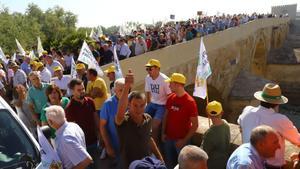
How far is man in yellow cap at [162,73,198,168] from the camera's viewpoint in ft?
15.7

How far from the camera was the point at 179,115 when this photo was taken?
191 inches

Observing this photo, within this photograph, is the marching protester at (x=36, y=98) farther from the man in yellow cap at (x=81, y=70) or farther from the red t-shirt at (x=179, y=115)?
the red t-shirt at (x=179, y=115)

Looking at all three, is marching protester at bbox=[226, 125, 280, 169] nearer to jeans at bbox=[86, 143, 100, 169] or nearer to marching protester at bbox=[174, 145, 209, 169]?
marching protester at bbox=[174, 145, 209, 169]

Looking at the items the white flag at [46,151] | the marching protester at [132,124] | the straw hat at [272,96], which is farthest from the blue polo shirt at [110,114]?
the straw hat at [272,96]

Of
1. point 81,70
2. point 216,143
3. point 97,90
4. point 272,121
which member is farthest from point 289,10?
point 272,121

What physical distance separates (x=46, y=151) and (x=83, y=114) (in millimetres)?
1278

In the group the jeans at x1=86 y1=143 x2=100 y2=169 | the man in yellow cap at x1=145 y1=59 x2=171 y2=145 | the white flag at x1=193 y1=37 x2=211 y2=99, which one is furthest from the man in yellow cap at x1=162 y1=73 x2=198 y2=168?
the white flag at x1=193 y1=37 x2=211 y2=99

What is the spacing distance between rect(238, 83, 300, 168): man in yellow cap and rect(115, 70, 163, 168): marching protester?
984 millimetres

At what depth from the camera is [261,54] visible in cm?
4197

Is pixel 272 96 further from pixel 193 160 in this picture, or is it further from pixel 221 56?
pixel 221 56

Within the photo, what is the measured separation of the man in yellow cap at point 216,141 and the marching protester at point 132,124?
655mm

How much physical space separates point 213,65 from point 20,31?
14.7 meters

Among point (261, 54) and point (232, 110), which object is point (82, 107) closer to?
point (232, 110)

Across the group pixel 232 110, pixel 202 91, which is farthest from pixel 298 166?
pixel 232 110
